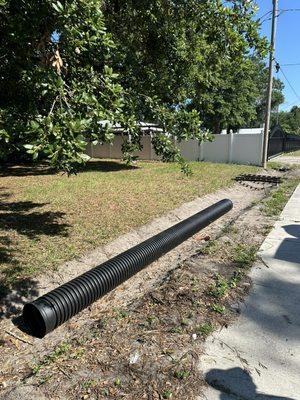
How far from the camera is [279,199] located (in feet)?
31.0

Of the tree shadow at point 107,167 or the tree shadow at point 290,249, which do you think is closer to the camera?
the tree shadow at point 290,249

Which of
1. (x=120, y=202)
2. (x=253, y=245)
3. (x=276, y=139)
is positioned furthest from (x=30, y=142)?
(x=276, y=139)

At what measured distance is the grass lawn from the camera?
17.1 feet

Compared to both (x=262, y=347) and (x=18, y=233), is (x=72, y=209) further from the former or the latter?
(x=262, y=347)

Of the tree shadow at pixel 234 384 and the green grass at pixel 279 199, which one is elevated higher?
the tree shadow at pixel 234 384

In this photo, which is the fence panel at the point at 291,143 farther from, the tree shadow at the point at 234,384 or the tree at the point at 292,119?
the tree at the point at 292,119

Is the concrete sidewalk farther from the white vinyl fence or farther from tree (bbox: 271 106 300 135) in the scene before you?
tree (bbox: 271 106 300 135)

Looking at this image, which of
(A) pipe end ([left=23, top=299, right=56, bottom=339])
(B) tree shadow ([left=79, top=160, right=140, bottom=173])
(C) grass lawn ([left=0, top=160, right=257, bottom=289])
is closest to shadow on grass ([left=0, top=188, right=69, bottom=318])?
(C) grass lawn ([left=0, top=160, right=257, bottom=289])

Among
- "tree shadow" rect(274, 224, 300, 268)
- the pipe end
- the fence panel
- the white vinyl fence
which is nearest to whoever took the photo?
the pipe end

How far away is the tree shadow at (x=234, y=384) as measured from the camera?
8.46ft

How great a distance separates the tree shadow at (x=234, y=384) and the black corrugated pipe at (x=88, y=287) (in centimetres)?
151

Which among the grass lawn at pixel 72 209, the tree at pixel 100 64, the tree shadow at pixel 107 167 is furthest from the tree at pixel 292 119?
the tree at pixel 100 64

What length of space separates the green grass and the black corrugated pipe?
10.2ft

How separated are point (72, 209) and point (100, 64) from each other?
3.90 metres
